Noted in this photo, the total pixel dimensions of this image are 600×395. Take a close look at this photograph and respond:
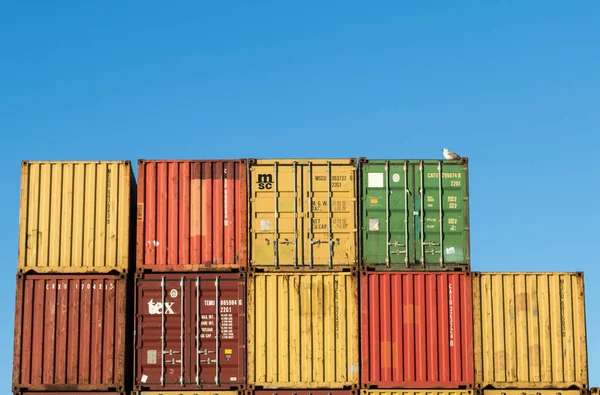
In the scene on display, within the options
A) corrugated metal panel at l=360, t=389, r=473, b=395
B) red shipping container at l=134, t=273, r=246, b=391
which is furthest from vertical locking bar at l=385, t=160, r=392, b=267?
red shipping container at l=134, t=273, r=246, b=391

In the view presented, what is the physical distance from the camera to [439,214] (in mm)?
28422

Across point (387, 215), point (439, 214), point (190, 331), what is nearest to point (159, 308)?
point (190, 331)

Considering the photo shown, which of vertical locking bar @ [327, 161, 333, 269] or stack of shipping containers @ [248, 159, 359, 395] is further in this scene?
vertical locking bar @ [327, 161, 333, 269]

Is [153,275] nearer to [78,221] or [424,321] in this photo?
[78,221]

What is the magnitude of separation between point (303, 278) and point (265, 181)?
304 centimetres

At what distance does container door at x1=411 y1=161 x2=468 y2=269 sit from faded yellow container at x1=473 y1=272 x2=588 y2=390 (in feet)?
3.48

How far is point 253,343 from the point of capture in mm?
27531

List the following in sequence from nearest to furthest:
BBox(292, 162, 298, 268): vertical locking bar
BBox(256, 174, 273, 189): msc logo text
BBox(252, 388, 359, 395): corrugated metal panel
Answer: BBox(252, 388, 359, 395): corrugated metal panel
BBox(292, 162, 298, 268): vertical locking bar
BBox(256, 174, 273, 189): msc logo text

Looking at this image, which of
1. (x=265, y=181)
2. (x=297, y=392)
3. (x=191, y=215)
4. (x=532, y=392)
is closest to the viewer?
(x=297, y=392)

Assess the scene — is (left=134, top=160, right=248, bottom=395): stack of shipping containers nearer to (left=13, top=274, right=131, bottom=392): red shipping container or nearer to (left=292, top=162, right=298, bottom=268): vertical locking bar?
(left=13, top=274, right=131, bottom=392): red shipping container

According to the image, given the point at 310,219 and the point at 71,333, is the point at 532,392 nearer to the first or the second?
the point at 310,219

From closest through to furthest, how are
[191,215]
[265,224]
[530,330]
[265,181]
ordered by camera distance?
[530,330] → [265,224] → [191,215] → [265,181]

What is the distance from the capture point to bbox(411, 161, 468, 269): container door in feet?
92.6

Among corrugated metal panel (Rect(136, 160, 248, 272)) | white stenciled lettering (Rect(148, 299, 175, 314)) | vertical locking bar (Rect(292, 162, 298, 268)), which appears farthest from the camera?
vertical locking bar (Rect(292, 162, 298, 268))
